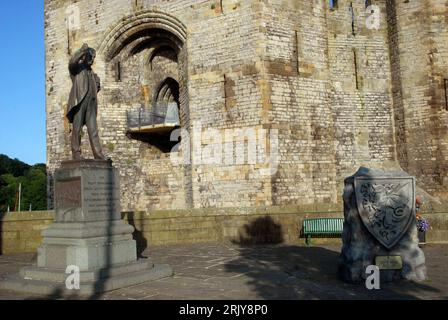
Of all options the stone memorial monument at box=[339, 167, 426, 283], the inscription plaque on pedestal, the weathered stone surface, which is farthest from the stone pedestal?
the weathered stone surface

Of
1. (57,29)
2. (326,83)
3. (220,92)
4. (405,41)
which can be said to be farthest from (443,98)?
(57,29)

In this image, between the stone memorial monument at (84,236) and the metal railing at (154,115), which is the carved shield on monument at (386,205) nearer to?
the stone memorial monument at (84,236)

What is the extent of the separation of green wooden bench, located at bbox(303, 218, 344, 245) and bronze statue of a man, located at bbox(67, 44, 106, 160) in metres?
5.51

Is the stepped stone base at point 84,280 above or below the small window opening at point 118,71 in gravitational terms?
below

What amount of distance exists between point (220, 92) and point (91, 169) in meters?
8.75

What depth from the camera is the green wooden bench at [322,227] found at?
10.8 metres

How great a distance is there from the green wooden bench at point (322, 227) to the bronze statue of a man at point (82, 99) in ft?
18.1

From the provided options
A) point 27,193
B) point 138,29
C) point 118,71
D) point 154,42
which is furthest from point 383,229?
Result: point 27,193

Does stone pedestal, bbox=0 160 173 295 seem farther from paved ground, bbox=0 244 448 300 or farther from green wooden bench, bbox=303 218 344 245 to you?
green wooden bench, bbox=303 218 344 245

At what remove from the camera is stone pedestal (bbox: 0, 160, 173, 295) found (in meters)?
6.13

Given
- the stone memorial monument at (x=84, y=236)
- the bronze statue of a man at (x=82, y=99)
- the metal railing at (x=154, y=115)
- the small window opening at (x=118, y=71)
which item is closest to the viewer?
the stone memorial monument at (x=84, y=236)

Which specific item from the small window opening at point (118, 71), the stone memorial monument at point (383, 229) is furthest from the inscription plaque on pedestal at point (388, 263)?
the small window opening at point (118, 71)

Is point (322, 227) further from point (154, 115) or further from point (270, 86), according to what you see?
point (154, 115)

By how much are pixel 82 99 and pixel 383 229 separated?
457cm
